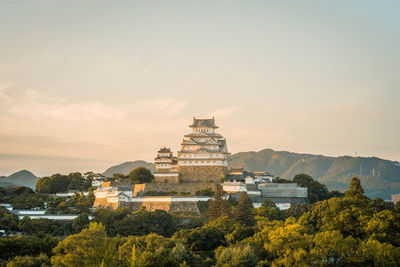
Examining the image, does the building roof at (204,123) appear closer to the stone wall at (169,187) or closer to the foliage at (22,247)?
the stone wall at (169,187)

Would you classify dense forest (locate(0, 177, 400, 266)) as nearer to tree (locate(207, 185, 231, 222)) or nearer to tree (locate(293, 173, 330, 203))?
tree (locate(207, 185, 231, 222))

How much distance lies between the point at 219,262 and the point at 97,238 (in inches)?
259

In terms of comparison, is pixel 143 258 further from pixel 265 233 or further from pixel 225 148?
pixel 225 148

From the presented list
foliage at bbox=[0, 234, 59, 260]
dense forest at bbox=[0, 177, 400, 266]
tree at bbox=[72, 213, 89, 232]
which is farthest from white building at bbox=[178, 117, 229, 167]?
foliage at bbox=[0, 234, 59, 260]

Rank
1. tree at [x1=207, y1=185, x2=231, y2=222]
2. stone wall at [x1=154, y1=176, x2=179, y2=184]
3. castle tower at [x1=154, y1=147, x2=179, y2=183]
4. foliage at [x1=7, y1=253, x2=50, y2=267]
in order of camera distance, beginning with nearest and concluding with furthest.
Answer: foliage at [x1=7, y1=253, x2=50, y2=267] < tree at [x1=207, y1=185, x2=231, y2=222] < stone wall at [x1=154, y1=176, x2=179, y2=184] < castle tower at [x1=154, y1=147, x2=179, y2=183]

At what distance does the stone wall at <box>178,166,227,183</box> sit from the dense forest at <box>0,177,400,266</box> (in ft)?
30.8

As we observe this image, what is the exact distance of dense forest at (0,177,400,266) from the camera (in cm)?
2698

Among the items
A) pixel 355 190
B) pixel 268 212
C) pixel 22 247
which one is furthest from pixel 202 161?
pixel 22 247

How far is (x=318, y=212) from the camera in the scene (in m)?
38.9

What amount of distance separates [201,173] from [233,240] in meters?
20.3

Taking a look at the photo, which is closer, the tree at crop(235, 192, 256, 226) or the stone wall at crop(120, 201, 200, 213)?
the tree at crop(235, 192, 256, 226)

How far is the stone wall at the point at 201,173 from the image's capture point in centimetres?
5503

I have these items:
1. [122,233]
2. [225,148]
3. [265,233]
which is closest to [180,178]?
[225,148]

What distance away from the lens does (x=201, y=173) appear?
55500 millimetres
